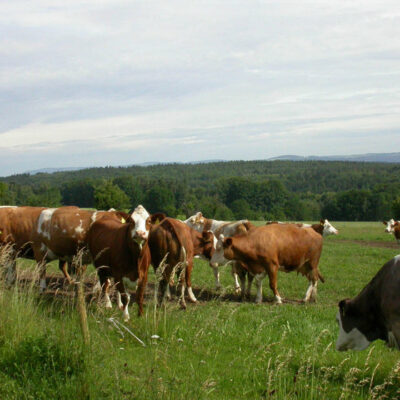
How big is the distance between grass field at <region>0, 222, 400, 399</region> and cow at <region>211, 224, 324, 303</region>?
2.95 metres

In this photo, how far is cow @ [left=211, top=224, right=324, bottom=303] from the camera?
42.7 feet

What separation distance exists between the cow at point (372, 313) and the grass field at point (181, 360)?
0.31 m

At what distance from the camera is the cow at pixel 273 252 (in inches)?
512

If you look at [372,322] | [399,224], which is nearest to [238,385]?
[372,322]

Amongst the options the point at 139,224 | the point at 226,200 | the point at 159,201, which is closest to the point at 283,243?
the point at 139,224

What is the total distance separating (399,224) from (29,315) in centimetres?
3597

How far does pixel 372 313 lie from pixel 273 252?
6400 mm

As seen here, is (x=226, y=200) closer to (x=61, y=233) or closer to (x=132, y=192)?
(x=132, y=192)

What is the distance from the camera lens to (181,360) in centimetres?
652

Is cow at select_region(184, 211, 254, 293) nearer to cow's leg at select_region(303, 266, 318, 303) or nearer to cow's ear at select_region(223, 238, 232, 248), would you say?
cow's ear at select_region(223, 238, 232, 248)

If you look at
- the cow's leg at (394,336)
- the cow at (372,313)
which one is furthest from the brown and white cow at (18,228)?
the cow's leg at (394,336)

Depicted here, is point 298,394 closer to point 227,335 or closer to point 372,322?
point 372,322

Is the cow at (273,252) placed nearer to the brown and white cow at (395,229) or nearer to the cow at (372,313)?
the cow at (372,313)

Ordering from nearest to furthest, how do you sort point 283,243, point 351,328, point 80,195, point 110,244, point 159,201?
point 351,328 < point 110,244 < point 283,243 < point 159,201 < point 80,195
